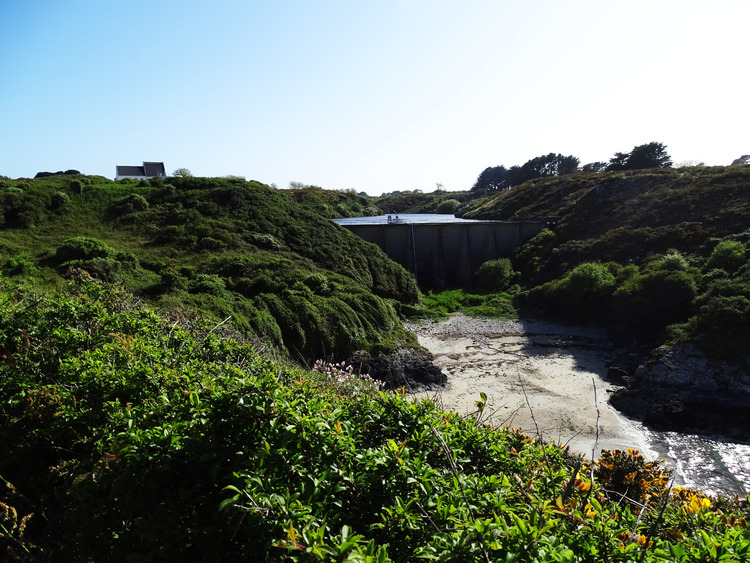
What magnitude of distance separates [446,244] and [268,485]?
1689 inches

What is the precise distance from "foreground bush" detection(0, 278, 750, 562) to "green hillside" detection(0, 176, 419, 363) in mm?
7432

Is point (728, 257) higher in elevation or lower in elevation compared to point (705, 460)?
higher

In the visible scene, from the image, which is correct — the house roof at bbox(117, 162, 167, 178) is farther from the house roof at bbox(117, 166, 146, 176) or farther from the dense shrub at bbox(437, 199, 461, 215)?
the dense shrub at bbox(437, 199, 461, 215)

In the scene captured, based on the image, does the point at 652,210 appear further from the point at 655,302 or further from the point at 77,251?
the point at 77,251

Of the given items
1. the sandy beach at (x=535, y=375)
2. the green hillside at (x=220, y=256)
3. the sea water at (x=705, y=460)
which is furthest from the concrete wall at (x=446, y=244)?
the sea water at (x=705, y=460)

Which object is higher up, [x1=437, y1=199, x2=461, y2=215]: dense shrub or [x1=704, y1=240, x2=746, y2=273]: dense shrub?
[x1=437, y1=199, x2=461, y2=215]: dense shrub

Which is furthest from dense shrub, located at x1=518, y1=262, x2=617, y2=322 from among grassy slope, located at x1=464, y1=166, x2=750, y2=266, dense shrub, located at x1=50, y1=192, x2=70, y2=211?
dense shrub, located at x1=50, y1=192, x2=70, y2=211

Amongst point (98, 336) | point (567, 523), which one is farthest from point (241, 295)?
point (567, 523)

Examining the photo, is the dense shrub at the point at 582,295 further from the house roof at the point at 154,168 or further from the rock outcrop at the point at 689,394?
the house roof at the point at 154,168

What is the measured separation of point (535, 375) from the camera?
71.3 feet

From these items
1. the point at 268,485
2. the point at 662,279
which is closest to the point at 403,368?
the point at 268,485

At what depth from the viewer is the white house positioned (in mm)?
55719

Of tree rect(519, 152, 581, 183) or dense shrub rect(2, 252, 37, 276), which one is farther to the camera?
tree rect(519, 152, 581, 183)

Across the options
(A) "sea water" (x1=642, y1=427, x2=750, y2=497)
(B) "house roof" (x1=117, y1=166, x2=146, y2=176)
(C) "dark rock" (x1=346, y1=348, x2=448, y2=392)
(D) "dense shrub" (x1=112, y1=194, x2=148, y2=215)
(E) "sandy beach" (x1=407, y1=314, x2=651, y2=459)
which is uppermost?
(B) "house roof" (x1=117, y1=166, x2=146, y2=176)
